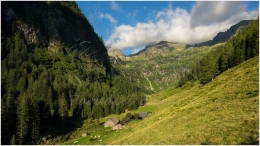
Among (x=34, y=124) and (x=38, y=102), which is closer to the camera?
(x=34, y=124)

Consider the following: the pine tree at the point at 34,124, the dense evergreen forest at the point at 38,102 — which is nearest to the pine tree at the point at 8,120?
the dense evergreen forest at the point at 38,102

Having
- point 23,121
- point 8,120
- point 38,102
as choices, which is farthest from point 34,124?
point 38,102

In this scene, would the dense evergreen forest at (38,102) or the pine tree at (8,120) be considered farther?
the dense evergreen forest at (38,102)

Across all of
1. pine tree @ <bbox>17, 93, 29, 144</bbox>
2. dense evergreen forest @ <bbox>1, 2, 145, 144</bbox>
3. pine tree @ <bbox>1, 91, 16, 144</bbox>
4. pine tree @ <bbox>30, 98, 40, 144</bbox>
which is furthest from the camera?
pine tree @ <bbox>30, 98, 40, 144</bbox>

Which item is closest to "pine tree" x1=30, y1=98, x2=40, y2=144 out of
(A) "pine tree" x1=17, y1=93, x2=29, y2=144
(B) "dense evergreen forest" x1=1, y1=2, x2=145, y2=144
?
(B) "dense evergreen forest" x1=1, y1=2, x2=145, y2=144

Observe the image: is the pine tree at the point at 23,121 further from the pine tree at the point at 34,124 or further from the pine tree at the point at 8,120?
the pine tree at the point at 8,120

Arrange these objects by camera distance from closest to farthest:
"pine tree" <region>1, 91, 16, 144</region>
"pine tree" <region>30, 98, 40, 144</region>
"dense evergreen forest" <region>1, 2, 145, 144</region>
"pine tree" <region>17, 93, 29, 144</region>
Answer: "pine tree" <region>1, 91, 16, 144</region> → "pine tree" <region>17, 93, 29, 144</region> → "dense evergreen forest" <region>1, 2, 145, 144</region> → "pine tree" <region>30, 98, 40, 144</region>

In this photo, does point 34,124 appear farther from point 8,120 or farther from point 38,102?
point 38,102

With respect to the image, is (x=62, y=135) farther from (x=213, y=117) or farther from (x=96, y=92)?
(x=96, y=92)

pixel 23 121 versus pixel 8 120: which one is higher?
pixel 8 120

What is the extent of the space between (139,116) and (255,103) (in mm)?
71435

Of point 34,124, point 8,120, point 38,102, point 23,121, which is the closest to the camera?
point 8,120

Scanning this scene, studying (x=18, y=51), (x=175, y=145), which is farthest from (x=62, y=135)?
(x=18, y=51)

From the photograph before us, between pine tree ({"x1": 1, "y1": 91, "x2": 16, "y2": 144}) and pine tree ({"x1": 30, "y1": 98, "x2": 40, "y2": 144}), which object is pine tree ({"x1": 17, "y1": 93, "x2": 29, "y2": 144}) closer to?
pine tree ({"x1": 30, "y1": 98, "x2": 40, "y2": 144})
